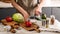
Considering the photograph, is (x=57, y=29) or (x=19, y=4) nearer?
(x=57, y=29)

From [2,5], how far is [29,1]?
2.78 ft

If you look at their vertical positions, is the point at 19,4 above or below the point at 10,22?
above

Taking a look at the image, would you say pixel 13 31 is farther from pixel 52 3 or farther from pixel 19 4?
pixel 52 3

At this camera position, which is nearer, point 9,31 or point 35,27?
point 9,31

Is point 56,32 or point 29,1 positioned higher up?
point 29,1

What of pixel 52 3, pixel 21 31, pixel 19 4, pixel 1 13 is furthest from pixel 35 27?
pixel 52 3

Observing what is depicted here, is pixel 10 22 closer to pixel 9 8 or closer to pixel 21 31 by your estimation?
pixel 21 31

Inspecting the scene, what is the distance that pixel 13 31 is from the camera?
4.43 ft

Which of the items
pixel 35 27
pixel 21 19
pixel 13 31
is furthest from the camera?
pixel 21 19

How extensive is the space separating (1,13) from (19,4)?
0.81m

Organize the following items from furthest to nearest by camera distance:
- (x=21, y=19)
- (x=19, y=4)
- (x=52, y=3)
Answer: (x=52, y=3) < (x=19, y=4) < (x=21, y=19)

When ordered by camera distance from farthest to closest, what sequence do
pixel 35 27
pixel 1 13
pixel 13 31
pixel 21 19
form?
pixel 1 13 → pixel 21 19 → pixel 35 27 → pixel 13 31

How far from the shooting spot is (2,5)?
2740 mm

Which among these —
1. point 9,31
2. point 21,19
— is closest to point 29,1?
point 21,19
